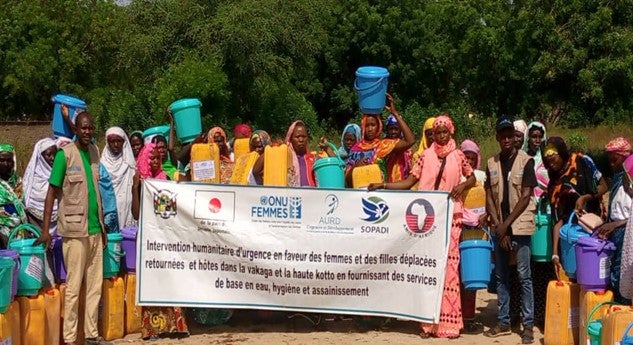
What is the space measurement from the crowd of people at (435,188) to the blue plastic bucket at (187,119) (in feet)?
0.33

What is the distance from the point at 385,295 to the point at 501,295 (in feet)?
3.27

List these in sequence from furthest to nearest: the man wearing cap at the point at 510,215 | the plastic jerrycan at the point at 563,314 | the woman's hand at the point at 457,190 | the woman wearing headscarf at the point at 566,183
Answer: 1. the woman's hand at the point at 457,190
2. the man wearing cap at the point at 510,215
3. the woman wearing headscarf at the point at 566,183
4. the plastic jerrycan at the point at 563,314

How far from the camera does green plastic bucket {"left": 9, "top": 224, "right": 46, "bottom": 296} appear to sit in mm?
6457

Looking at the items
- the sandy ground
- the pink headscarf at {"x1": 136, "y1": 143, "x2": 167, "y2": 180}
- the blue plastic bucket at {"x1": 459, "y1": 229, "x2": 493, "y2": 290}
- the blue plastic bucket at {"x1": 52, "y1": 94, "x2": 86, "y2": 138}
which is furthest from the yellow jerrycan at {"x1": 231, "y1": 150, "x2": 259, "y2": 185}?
the blue plastic bucket at {"x1": 459, "y1": 229, "x2": 493, "y2": 290}

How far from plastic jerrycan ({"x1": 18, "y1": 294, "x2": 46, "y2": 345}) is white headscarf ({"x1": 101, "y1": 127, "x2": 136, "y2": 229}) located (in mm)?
1811

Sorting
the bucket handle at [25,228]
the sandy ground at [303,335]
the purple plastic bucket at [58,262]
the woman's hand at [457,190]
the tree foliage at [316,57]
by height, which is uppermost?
the tree foliage at [316,57]

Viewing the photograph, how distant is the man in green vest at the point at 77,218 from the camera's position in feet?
22.2

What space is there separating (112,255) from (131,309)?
57 cm

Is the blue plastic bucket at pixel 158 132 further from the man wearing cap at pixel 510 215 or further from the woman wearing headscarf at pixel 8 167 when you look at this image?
the man wearing cap at pixel 510 215

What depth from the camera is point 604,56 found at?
20.4 m

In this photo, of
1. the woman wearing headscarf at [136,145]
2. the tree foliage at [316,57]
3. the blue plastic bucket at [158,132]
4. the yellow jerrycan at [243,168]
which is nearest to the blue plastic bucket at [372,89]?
the yellow jerrycan at [243,168]

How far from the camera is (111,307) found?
7398 mm

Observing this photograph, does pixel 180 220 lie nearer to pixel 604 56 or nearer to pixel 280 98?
pixel 604 56

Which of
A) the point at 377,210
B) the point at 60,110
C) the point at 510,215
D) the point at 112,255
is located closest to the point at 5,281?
the point at 112,255
